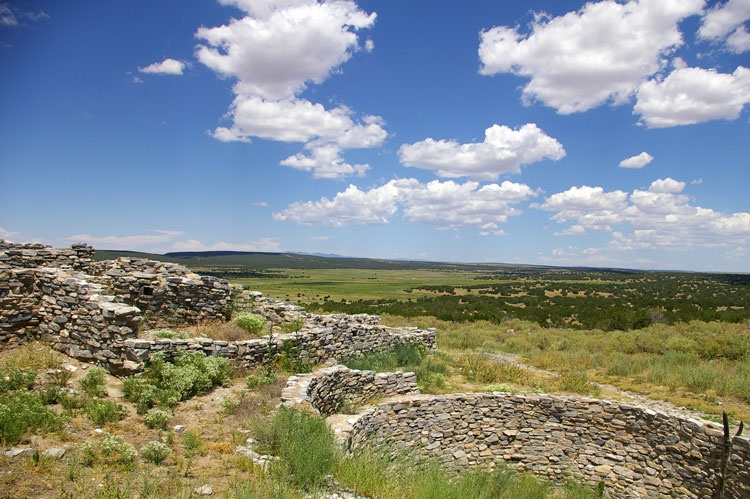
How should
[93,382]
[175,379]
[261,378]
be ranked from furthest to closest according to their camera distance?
[261,378] → [175,379] → [93,382]

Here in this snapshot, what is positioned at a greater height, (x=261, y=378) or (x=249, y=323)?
(x=249, y=323)

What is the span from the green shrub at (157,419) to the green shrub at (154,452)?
1.08 meters

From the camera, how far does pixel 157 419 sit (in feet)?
20.9

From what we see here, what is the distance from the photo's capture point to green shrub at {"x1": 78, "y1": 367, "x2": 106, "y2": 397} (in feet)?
22.9

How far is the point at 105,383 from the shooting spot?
298 inches

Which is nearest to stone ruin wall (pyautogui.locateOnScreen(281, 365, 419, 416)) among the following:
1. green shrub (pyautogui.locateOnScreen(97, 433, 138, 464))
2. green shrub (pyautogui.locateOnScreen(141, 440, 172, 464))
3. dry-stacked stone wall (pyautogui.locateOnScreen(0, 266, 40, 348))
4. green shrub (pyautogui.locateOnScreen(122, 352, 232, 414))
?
green shrub (pyautogui.locateOnScreen(122, 352, 232, 414))

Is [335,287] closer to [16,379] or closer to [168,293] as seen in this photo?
[168,293]

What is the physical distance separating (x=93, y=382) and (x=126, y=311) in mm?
1657

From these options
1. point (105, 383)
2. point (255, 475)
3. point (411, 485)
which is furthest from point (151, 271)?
point (411, 485)

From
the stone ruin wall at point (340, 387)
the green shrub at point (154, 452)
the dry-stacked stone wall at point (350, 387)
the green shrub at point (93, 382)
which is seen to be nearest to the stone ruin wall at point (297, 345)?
the green shrub at point (93, 382)

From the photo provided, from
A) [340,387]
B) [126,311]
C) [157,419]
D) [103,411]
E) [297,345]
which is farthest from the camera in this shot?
[297,345]

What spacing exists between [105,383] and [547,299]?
175ft

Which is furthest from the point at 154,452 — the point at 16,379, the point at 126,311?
the point at 126,311

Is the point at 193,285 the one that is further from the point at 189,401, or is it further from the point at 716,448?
the point at 716,448
